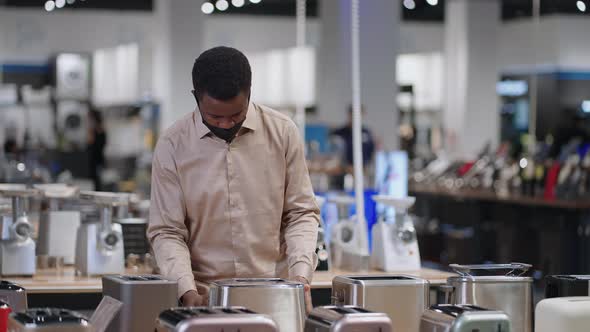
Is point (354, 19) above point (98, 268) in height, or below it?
above

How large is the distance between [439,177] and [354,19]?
27.9 ft

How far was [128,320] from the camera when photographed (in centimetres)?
275

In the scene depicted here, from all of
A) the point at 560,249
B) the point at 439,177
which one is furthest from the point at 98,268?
the point at 439,177

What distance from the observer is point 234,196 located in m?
3.31

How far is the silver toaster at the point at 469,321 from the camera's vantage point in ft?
8.16

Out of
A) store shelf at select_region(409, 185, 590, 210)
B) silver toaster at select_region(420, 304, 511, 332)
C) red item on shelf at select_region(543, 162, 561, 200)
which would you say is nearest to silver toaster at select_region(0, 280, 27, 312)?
silver toaster at select_region(420, 304, 511, 332)

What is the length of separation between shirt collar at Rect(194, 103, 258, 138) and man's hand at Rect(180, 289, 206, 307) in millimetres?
485

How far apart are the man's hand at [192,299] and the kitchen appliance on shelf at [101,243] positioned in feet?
6.07

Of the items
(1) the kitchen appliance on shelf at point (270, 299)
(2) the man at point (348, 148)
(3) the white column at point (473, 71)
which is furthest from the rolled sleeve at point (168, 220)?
(3) the white column at point (473, 71)

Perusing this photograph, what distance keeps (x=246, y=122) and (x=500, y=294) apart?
2.93 feet

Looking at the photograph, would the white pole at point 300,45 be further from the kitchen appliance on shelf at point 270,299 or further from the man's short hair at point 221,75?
the kitchen appliance on shelf at point 270,299

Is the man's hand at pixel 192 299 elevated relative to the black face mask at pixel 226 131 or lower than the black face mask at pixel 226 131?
lower

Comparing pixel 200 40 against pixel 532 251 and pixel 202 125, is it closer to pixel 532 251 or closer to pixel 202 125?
pixel 532 251

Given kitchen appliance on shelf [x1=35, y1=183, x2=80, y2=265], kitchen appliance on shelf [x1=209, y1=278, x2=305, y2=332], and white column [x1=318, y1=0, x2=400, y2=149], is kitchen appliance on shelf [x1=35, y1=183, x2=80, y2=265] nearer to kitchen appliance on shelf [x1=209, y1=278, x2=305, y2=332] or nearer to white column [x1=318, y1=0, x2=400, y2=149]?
kitchen appliance on shelf [x1=209, y1=278, x2=305, y2=332]
